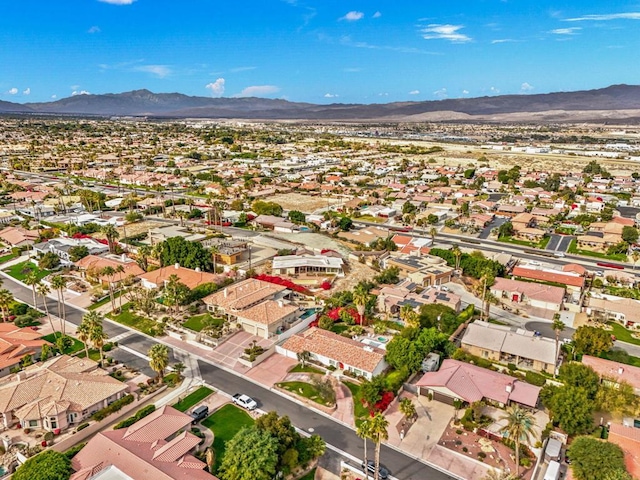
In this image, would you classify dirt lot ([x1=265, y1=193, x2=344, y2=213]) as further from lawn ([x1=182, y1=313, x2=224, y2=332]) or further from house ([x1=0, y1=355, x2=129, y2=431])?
house ([x1=0, y1=355, x2=129, y2=431])

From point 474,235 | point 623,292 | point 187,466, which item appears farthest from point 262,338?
point 474,235

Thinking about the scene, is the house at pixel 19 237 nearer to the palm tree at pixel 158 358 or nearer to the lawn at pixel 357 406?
the palm tree at pixel 158 358

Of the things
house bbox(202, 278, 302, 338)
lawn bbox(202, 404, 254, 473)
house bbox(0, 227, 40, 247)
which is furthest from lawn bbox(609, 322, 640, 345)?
house bbox(0, 227, 40, 247)

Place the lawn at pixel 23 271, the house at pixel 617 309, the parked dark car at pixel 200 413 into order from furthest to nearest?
the lawn at pixel 23 271
the house at pixel 617 309
the parked dark car at pixel 200 413

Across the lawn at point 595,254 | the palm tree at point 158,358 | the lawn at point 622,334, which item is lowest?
the lawn at point 622,334

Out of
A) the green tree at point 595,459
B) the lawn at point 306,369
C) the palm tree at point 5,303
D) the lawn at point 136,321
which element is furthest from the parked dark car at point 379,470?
the palm tree at point 5,303

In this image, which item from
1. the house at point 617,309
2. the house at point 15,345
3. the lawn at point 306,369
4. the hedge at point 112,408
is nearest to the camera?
the hedge at point 112,408
